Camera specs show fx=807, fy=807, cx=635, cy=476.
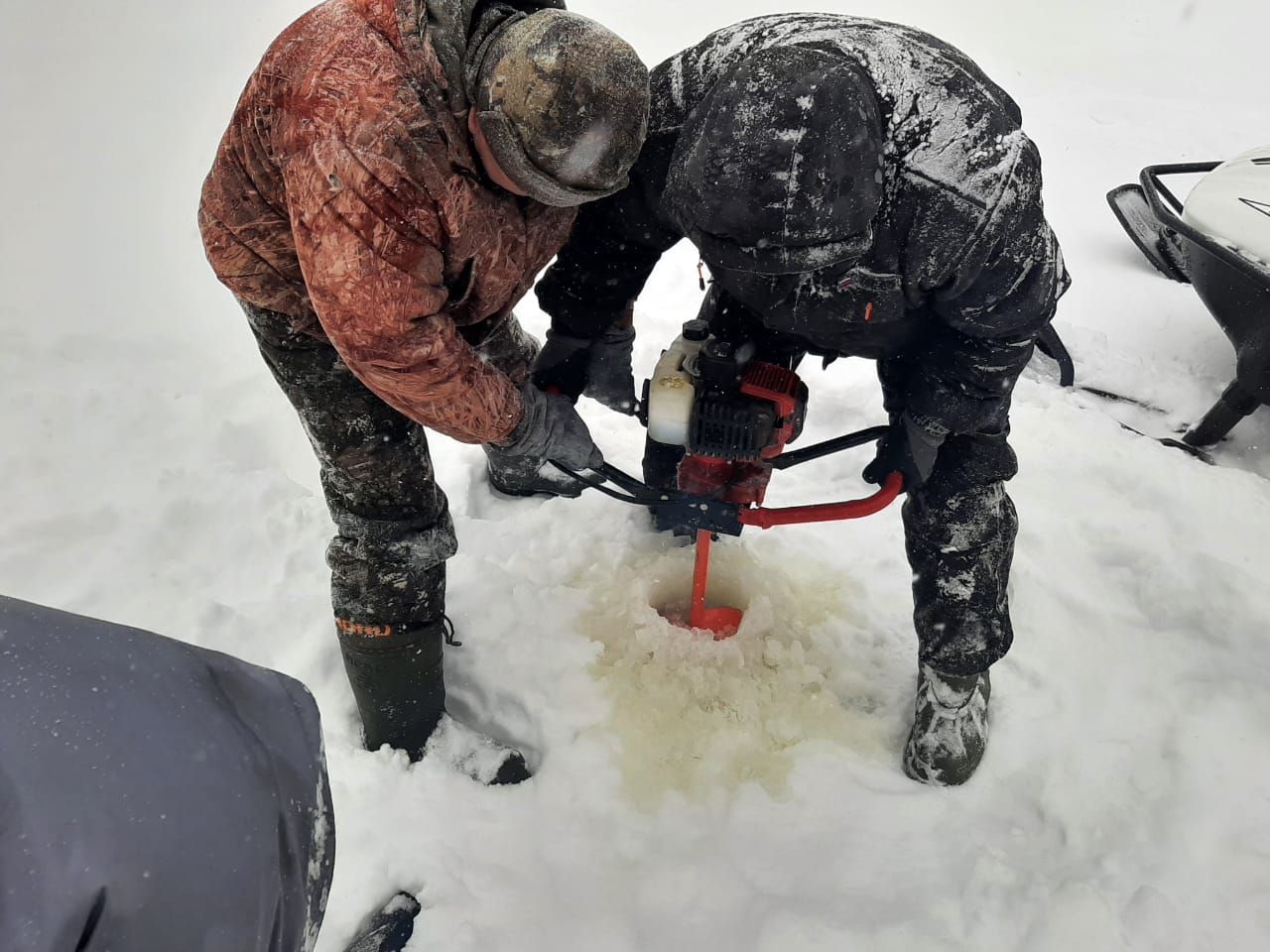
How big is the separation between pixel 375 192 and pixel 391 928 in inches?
50.1

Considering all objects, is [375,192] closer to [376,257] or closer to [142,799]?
[376,257]

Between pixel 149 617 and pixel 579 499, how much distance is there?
117 cm

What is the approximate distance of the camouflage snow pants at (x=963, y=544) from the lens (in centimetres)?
166

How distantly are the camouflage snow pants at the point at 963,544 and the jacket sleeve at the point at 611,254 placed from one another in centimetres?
58

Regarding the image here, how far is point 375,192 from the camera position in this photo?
1.10 metres

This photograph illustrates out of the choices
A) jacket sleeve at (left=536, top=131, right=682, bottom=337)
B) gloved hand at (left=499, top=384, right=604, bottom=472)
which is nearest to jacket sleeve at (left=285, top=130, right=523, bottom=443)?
gloved hand at (left=499, top=384, right=604, bottom=472)

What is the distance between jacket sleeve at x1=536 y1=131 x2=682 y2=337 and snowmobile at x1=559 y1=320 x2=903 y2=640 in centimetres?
21

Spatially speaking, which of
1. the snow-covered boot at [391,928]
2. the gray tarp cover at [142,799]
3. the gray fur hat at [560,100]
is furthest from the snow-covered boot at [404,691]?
the gray fur hat at [560,100]

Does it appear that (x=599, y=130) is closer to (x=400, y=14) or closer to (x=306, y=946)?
(x=400, y=14)

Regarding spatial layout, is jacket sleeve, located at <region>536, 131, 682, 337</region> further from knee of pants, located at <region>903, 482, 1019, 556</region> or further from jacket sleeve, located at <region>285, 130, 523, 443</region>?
knee of pants, located at <region>903, 482, 1019, 556</region>

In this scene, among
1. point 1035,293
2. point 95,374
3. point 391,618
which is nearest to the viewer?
point 1035,293

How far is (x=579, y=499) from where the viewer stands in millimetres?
2479

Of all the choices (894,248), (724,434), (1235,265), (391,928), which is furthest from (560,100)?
(1235,265)

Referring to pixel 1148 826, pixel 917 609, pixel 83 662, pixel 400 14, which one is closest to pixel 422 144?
pixel 400 14
